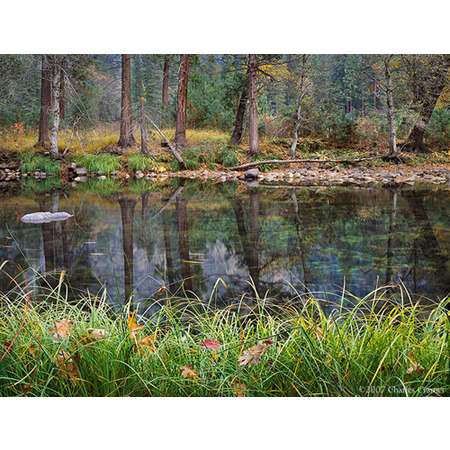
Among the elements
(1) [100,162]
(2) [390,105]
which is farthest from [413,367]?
(1) [100,162]

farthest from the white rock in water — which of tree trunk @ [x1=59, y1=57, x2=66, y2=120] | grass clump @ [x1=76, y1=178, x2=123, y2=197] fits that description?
tree trunk @ [x1=59, y1=57, x2=66, y2=120]

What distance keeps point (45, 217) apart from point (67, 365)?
5.54 feet

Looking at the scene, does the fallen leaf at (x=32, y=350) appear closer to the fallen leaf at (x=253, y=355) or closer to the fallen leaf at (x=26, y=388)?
the fallen leaf at (x=26, y=388)

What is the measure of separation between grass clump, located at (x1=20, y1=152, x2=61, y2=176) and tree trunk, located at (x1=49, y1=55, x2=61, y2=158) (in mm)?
84

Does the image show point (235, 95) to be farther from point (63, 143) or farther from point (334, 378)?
point (334, 378)

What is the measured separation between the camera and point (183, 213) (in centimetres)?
417

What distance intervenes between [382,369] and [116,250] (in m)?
1.78

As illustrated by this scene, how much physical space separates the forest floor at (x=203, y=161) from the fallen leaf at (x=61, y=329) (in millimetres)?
1828

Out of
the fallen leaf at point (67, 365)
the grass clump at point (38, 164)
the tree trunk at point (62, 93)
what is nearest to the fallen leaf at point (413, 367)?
the fallen leaf at point (67, 365)

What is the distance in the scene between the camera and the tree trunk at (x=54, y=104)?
362 centimetres

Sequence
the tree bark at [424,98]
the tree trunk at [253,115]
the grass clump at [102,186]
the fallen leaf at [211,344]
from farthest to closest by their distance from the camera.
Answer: the tree trunk at [253,115], the grass clump at [102,186], the tree bark at [424,98], the fallen leaf at [211,344]

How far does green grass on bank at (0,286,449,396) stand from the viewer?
234 centimetres

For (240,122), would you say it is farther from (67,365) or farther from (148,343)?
(67,365)

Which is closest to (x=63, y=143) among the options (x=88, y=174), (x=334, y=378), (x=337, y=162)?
(x=88, y=174)
